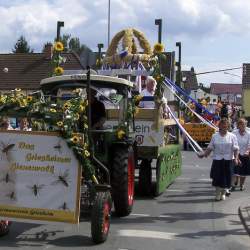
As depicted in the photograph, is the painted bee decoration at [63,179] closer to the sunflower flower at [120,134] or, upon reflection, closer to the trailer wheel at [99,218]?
the trailer wheel at [99,218]

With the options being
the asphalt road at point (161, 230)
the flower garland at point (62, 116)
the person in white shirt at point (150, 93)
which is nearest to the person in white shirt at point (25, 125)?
the flower garland at point (62, 116)

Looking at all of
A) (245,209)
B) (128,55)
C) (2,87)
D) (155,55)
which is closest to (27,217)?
(245,209)

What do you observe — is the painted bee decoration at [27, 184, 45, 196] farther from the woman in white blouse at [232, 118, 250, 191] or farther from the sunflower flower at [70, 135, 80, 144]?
the woman in white blouse at [232, 118, 250, 191]

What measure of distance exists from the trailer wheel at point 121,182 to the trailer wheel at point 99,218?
139 centimetres

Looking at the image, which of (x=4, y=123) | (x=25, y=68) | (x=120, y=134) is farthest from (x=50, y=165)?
(x=25, y=68)

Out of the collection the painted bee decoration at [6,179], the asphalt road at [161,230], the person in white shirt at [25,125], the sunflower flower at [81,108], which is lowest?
the asphalt road at [161,230]

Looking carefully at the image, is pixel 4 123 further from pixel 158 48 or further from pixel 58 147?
pixel 158 48

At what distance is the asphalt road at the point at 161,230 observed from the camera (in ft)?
26.4

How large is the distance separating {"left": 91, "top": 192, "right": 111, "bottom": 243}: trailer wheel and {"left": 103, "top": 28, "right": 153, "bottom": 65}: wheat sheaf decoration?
22.9 ft

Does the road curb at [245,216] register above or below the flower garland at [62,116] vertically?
below

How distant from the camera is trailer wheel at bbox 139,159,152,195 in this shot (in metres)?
12.8

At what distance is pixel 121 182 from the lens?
951cm

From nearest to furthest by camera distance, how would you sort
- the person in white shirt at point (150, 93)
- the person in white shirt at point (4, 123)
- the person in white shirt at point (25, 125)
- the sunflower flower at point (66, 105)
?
the sunflower flower at point (66, 105), the person in white shirt at point (25, 125), the person in white shirt at point (4, 123), the person in white shirt at point (150, 93)

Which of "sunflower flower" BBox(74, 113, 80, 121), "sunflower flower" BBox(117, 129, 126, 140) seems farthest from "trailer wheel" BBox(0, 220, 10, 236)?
"sunflower flower" BBox(117, 129, 126, 140)
